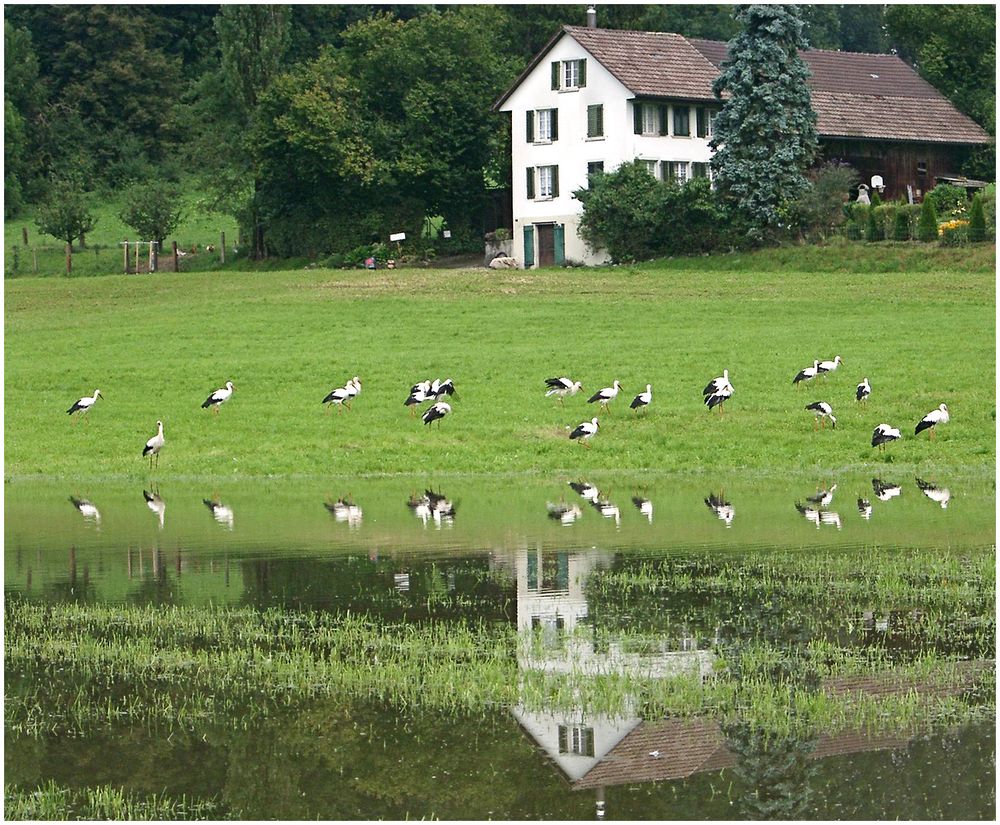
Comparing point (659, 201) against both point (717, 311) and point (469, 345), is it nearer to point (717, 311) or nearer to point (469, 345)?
point (717, 311)

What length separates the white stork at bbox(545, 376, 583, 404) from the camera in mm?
39969

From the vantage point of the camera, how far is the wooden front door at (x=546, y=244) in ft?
257

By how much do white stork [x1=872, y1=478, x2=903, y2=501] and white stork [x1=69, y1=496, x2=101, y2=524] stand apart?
13426 mm

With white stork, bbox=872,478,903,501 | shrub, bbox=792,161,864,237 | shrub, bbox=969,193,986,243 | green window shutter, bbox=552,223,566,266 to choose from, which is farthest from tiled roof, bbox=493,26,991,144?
white stork, bbox=872,478,903,501

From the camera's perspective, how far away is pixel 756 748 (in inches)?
A: 556

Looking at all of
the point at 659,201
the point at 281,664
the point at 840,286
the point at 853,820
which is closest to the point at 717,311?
the point at 840,286

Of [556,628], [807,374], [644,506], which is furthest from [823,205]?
[556,628]

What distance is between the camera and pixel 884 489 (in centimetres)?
3109

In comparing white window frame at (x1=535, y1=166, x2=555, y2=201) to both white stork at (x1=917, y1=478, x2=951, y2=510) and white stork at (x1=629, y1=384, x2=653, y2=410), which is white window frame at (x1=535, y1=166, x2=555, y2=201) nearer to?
white stork at (x1=629, y1=384, x2=653, y2=410)

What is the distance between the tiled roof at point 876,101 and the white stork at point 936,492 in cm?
4867

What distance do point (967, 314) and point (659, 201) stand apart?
70.9ft

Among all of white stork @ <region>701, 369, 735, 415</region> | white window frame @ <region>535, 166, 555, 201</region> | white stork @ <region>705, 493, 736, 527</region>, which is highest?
white window frame @ <region>535, 166, 555, 201</region>

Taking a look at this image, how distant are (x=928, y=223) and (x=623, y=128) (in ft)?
57.6

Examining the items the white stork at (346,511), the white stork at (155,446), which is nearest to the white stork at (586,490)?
the white stork at (346,511)
